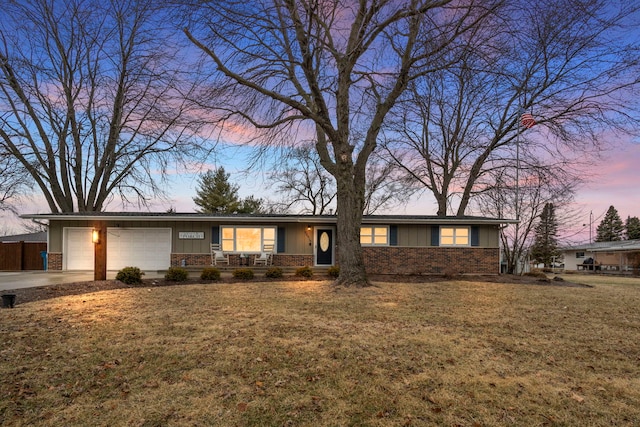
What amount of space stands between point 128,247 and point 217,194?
20744mm

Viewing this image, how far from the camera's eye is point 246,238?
16484 mm

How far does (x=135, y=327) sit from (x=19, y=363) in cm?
174

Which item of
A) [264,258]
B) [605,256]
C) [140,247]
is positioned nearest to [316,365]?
[264,258]

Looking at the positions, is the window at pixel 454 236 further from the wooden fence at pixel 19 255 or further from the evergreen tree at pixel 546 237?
the wooden fence at pixel 19 255

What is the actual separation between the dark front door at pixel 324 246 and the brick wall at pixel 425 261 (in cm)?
157

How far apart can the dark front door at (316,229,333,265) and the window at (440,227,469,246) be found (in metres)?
4.84

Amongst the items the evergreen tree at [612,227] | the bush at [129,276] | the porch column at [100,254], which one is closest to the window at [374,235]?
the bush at [129,276]

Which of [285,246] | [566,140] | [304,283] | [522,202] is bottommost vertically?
[304,283]

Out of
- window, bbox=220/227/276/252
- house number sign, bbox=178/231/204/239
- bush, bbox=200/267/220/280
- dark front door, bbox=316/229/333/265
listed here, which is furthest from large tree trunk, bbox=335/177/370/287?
house number sign, bbox=178/231/204/239

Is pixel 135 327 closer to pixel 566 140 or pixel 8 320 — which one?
pixel 8 320

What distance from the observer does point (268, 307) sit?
25.6ft

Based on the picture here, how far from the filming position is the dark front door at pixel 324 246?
16609 mm

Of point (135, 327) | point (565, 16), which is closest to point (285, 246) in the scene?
point (135, 327)

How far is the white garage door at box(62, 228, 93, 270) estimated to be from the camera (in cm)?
1580
